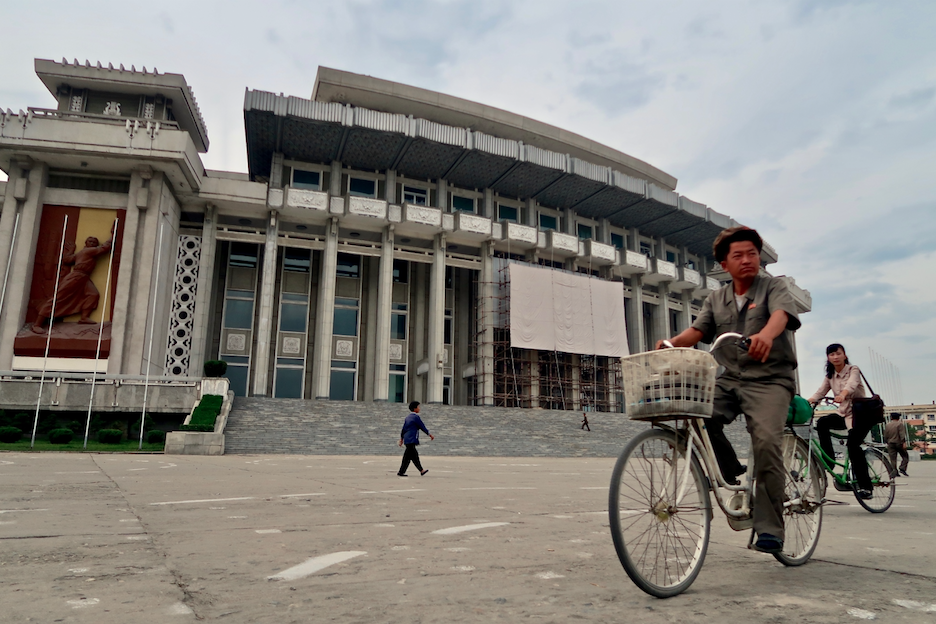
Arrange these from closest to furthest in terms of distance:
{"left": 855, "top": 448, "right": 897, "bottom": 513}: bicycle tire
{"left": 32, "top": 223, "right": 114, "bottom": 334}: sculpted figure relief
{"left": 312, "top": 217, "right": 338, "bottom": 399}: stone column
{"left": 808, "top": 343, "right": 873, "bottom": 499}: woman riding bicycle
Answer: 1. {"left": 808, "top": 343, "right": 873, "bottom": 499}: woman riding bicycle
2. {"left": 855, "top": 448, "right": 897, "bottom": 513}: bicycle tire
3. {"left": 32, "top": 223, "right": 114, "bottom": 334}: sculpted figure relief
4. {"left": 312, "top": 217, "right": 338, "bottom": 399}: stone column

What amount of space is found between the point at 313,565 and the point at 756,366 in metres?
2.51

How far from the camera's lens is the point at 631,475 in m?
2.75

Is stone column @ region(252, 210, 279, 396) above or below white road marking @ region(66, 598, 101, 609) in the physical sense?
above

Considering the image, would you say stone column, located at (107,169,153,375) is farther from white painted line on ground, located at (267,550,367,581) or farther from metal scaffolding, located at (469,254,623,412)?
white painted line on ground, located at (267,550,367,581)

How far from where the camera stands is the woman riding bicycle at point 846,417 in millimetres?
6074

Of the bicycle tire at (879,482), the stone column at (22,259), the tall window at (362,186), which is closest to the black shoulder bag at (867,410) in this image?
the bicycle tire at (879,482)

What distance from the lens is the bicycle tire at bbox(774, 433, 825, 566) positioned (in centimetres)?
337

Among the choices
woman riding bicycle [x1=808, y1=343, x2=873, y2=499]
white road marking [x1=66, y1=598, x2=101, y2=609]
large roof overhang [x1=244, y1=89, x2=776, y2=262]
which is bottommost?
white road marking [x1=66, y1=598, x2=101, y2=609]

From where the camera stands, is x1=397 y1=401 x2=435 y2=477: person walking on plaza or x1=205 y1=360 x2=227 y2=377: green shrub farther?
x1=205 y1=360 x2=227 y2=377: green shrub

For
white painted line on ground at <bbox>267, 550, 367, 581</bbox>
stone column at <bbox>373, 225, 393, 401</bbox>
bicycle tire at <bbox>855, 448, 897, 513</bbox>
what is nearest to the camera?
white painted line on ground at <bbox>267, 550, 367, 581</bbox>

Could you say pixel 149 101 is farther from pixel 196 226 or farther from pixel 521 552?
pixel 521 552

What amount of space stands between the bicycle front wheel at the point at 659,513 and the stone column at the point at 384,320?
1162 inches

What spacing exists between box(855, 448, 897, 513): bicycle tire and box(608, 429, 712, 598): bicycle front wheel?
4396 millimetres

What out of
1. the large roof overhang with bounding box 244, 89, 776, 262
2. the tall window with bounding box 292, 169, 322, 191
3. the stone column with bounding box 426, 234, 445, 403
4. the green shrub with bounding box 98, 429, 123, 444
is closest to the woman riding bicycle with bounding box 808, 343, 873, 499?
the green shrub with bounding box 98, 429, 123, 444
